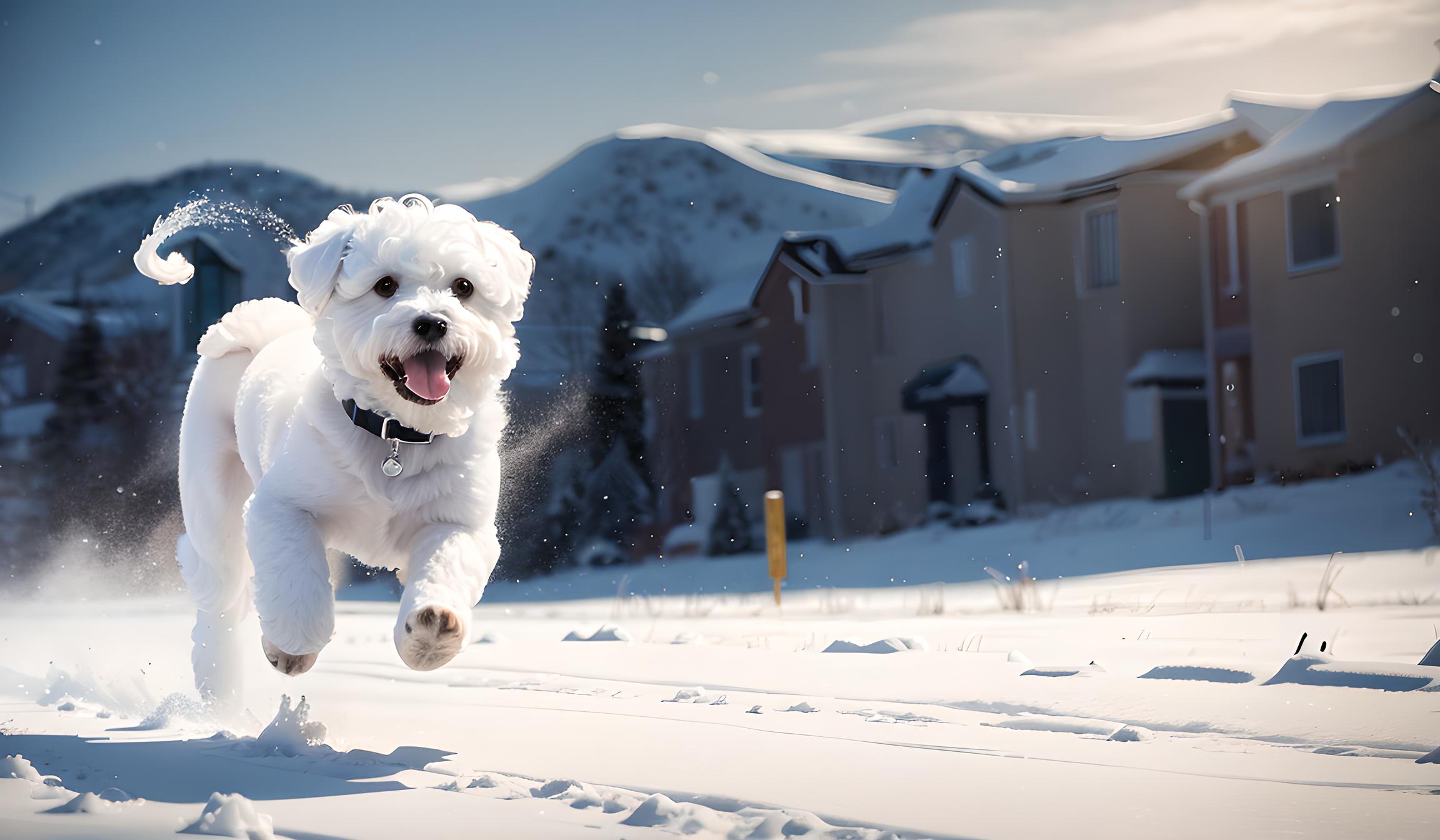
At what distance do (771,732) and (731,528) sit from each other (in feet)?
67.9

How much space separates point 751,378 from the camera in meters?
30.2

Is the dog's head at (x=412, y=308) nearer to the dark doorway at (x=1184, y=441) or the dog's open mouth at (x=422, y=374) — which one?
the dog's open mouth at (x=422, y=374)

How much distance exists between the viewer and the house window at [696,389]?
31031mm

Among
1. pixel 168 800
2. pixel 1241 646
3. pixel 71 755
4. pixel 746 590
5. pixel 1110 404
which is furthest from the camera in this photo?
pixel 1110 404

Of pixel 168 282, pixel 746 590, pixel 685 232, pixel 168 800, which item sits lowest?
pixel 746 590

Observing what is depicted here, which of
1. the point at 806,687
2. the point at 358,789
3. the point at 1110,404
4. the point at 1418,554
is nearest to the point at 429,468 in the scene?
the point at 358,789

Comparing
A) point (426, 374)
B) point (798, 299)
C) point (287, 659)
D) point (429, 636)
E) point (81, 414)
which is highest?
point (798, 299)

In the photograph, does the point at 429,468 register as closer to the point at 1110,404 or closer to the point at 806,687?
the point at 806,687

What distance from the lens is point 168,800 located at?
3.55 meters

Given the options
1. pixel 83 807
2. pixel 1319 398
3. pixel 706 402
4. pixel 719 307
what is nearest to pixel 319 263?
pixel 83 807

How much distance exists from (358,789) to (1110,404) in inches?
802

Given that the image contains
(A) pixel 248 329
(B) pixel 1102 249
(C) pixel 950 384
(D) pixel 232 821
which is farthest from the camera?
(C) pixel 950 384

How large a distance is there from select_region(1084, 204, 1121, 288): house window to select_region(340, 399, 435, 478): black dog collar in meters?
20.0

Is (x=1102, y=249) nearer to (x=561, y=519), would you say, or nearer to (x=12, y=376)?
(x=561, y=519)
